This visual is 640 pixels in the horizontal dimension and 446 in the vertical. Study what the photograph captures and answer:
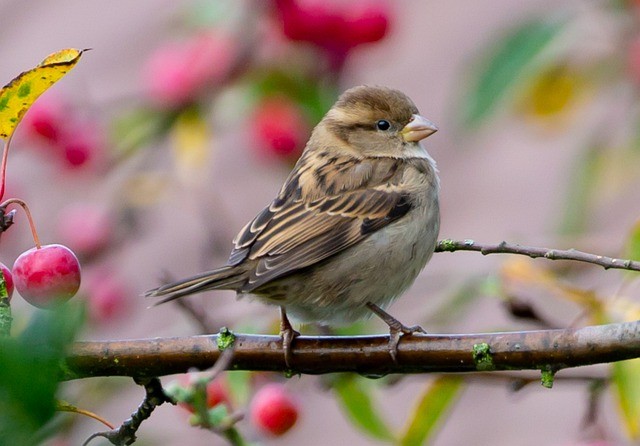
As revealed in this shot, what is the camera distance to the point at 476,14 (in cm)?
432

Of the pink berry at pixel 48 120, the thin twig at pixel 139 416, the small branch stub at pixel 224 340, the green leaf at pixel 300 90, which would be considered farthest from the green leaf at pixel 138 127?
the thin twig at pixel 139 416

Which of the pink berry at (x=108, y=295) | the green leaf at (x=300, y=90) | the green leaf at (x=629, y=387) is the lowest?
the pink berry at (x=108, y=295)

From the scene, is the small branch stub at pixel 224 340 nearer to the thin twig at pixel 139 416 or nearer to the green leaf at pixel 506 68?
the thin twig at pixel 139 416

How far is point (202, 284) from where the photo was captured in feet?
6.99

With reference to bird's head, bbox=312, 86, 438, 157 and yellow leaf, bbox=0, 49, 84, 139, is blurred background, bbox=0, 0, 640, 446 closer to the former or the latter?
bird's head, bbox=312, 86, 438, 157

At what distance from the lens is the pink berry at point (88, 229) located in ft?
8.72

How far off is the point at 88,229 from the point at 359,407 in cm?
88

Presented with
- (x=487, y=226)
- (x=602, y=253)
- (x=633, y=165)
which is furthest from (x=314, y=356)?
(x=487, y=226)

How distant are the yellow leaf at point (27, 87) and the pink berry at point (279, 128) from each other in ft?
4.17

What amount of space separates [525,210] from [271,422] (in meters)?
1.91

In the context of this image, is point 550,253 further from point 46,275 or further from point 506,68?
point 506,68

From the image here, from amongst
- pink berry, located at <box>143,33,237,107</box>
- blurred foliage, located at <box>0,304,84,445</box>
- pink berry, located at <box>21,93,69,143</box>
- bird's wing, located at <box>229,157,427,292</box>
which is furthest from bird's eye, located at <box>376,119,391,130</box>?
blurred foliage, located at <box>0,304,84,445</box>

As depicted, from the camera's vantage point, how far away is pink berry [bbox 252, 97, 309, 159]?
2688mm

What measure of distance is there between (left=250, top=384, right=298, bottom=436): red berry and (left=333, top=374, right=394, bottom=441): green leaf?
0.32 feet
